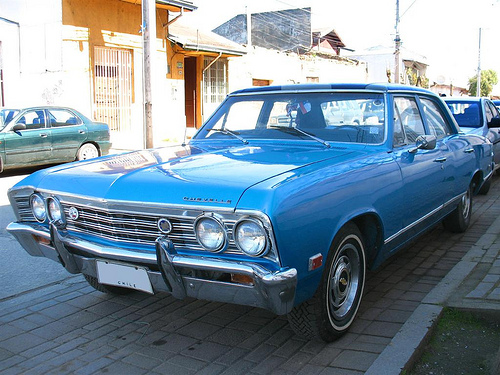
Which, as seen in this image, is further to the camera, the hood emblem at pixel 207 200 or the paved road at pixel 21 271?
the paved road at pixel 21 271

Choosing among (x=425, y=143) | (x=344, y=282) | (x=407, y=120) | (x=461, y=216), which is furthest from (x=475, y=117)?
(x=344, y=282)

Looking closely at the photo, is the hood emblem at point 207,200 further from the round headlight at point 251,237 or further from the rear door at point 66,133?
the rear door at point 66,133

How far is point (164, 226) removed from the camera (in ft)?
10.1

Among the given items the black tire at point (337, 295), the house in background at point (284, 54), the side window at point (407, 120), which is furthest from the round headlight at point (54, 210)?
the house in background at point (284, 54)

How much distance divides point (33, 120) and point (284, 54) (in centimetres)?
1566

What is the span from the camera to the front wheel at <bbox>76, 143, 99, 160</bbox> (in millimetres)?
12148

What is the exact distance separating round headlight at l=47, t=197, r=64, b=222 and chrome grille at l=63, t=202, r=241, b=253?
0.03m

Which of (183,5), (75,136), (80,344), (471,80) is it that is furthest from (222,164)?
(471,80)

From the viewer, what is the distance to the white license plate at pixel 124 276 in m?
3.13

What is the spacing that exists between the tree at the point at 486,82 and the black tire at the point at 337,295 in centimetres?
7524

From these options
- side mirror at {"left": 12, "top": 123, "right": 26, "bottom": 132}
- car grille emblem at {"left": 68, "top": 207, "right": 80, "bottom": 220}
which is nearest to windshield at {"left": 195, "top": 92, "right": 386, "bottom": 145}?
car grille emblem at {"left": 68, "top": 207, "right": 80, "bottom": 220}

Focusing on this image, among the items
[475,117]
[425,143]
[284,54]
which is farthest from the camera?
[284,54]

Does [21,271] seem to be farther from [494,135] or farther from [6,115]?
[494,135]

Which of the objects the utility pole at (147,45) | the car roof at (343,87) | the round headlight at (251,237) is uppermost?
the utility pole at (147,45)
